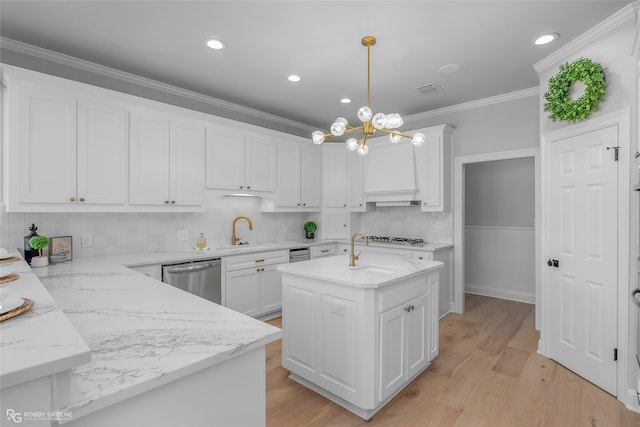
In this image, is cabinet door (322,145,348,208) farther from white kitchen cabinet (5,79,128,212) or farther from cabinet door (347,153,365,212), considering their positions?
white kitchen cabinet (5,79,128,212)

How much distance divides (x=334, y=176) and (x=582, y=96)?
3.12 metres

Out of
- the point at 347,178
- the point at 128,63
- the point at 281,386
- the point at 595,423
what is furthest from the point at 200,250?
the point at 595,423

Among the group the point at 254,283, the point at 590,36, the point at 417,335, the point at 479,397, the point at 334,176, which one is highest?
the point at 590,36

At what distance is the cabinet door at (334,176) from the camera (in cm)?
498

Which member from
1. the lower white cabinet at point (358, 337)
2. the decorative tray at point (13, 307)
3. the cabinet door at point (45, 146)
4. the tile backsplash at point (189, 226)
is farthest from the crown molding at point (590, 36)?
the cabinet door at point (45, 146)

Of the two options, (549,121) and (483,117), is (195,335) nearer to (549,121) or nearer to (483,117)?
(549,121)

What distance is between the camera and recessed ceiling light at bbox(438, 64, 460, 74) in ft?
10.3

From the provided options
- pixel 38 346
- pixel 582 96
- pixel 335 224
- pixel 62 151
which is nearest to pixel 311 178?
pixel 335 224

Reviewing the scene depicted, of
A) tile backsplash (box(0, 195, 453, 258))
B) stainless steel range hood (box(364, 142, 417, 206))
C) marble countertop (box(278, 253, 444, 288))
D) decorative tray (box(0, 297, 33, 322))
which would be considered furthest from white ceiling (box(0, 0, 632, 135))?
decorative tray (box(0, 297, 33, 322))

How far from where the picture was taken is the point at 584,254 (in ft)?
8.45

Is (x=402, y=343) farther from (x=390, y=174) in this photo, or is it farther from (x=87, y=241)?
(x=87, y=241)

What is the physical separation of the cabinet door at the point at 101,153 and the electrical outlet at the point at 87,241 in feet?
1.54

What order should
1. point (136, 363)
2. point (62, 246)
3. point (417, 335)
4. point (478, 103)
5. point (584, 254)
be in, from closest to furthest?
1. point (136, 363)
2. point (417, 335)
3. point (584, 254)
4. point (62, 246)
5. point (478, 103)

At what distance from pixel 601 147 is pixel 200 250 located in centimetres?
379
